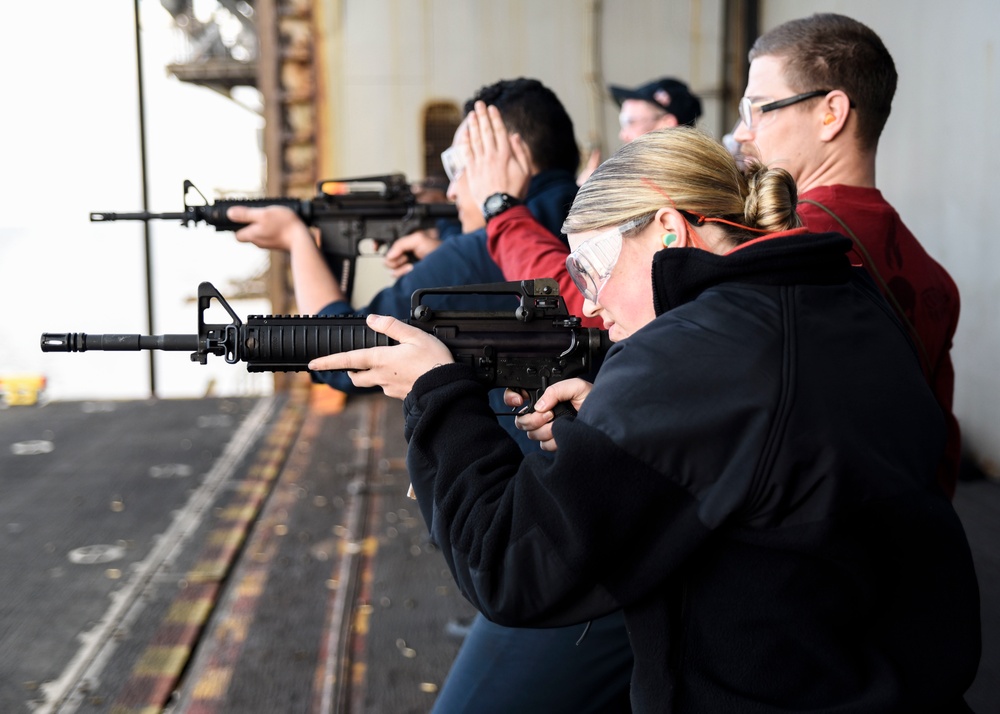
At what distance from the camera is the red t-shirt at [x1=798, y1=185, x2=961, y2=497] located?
1.80 m

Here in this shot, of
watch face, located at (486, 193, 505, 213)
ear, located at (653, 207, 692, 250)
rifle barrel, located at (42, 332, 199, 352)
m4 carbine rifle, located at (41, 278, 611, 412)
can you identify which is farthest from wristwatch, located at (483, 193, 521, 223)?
ear, located at (653, 207, 692, 250)

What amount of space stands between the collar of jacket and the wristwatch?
1.09 meters

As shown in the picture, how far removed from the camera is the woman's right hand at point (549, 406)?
1697 mm

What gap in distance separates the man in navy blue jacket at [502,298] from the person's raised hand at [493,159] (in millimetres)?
33

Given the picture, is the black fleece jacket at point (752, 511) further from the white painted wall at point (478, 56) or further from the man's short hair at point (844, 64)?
the white painted wall at point (478, 56)

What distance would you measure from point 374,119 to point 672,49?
243cm

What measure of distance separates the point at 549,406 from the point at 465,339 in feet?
0.82

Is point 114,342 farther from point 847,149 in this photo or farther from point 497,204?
point 847,149

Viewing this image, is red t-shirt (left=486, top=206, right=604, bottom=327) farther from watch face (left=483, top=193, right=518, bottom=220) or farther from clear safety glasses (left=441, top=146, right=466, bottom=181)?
clear safety glasses (left=441, top=146, right=466, bottom=181)

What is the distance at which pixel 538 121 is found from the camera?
8.30 ft

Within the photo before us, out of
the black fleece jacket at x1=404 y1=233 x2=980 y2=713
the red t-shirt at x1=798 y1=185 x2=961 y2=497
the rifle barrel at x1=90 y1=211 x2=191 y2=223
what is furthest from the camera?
the rifle barrel at x1=90 y1=211 x2=191 y2=223

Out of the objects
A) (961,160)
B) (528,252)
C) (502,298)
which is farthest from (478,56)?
(528,252)

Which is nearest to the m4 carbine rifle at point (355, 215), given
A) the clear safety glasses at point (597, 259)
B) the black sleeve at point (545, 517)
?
the clear safety glasses at point (597, 259)

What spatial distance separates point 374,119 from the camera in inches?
284
